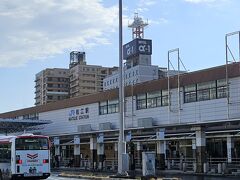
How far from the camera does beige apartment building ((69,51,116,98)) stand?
16012cm

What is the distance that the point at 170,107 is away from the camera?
147ft

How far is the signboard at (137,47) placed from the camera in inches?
4112

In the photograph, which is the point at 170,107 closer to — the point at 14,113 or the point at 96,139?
the point at 96,139

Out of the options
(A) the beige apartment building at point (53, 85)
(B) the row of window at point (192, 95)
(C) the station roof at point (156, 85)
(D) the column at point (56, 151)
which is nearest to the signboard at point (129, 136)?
(B) the row of window at point (192, 95)

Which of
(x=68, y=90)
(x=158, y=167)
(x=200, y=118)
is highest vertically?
(x=68, y=90)

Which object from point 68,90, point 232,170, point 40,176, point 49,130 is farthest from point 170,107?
point 68,90

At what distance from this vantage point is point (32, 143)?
27.1 metres

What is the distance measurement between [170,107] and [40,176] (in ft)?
66.2

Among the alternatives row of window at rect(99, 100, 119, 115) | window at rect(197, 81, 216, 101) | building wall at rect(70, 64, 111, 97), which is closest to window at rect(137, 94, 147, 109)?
row of window at rect(99, 100, 119, 115)

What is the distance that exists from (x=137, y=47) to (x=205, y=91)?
64.3m

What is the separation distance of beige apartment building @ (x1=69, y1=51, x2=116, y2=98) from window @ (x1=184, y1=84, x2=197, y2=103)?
381ft

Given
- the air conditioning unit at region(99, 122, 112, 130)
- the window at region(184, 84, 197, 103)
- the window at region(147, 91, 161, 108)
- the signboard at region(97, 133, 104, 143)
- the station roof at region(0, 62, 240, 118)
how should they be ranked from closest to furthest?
the station roof at region(0, 62, 240, 118), the window at region(184, 84, 197, 103), the window at region(147, 91, 161, 108), the signboard at region(97, 133, 104, 143), the air conditioning unit at region(99, 122, 112, 130)

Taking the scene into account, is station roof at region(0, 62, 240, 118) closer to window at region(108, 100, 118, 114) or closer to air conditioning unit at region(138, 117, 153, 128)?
window at region(108, 100, 118, 114)

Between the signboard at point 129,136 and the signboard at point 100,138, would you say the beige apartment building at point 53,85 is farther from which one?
the signboard at point 129,136
